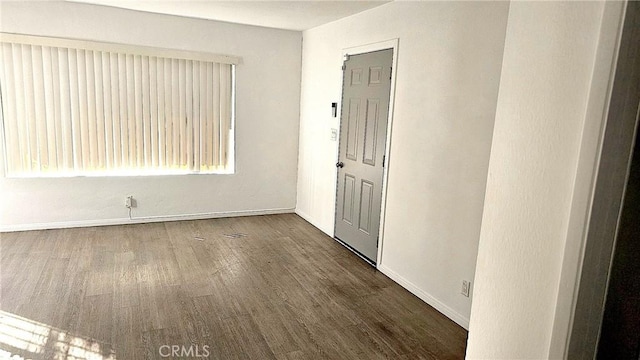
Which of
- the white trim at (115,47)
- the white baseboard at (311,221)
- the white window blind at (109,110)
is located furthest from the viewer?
the white baseboard at (311,221)

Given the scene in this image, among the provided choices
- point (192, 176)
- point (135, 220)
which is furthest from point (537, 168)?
point (135, 220)

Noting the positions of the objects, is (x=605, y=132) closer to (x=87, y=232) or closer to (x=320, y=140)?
(x=320, y=140)

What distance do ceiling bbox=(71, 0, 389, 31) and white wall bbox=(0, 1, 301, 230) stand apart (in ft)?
0.70

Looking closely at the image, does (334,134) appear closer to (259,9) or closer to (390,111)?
(390,111)

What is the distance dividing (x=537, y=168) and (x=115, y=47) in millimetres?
4591

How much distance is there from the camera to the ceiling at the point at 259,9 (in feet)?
12.7

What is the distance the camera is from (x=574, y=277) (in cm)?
108

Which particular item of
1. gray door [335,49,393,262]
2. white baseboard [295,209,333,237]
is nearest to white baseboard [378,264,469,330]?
gray door [335,49,393,262]

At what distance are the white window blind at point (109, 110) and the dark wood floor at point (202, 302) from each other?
88 centimetres

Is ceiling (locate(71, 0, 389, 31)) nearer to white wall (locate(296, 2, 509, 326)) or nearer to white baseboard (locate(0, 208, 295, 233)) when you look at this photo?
white wall (locate(296, 2, 509, 326))

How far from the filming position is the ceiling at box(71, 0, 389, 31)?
3.87 m

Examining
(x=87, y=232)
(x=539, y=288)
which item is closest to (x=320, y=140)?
(x=87, y=232)

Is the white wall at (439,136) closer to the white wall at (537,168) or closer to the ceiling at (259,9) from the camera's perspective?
the ceiling at (259,9)

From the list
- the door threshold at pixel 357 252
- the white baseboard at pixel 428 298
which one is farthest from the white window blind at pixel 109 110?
the white baseboard at pixel 428 298
